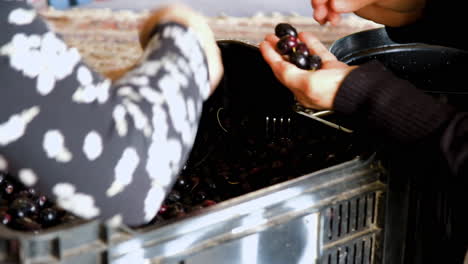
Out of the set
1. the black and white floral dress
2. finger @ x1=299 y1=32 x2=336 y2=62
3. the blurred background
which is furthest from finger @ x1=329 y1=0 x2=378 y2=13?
the blurred background

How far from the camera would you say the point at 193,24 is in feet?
2.92

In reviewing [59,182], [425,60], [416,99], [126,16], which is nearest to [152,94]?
[59,182]

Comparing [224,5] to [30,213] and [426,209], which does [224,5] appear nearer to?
[426,209]

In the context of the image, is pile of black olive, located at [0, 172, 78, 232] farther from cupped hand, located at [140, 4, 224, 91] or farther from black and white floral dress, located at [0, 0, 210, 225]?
cupped hand, located at [140, 4, 224, 91]

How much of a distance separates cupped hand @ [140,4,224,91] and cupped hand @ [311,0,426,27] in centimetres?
46

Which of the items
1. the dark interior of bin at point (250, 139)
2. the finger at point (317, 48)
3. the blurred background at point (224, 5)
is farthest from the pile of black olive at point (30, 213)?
the blurred background at point (224, 5)

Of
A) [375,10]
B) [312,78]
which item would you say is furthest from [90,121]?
[375,10]

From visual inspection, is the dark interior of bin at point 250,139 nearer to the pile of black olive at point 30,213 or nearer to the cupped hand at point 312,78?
the cupped hand at point 312,78

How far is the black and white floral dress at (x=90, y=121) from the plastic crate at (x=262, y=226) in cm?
4

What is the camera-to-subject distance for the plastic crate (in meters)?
0.77

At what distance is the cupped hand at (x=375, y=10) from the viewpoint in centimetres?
129

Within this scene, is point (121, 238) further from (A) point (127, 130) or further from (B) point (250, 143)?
(B) point (250, 143)

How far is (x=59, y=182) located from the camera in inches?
28.7

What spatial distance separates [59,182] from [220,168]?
516 millimetres
